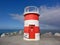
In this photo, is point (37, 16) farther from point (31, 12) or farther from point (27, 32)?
point (27, 32)

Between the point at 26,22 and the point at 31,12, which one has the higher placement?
the point at 31,12

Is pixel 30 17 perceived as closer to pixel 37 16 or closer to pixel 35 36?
pixel 37 16

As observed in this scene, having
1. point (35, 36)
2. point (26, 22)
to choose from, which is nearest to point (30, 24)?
point (26, 22)

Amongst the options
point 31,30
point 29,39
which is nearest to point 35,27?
point 31,30

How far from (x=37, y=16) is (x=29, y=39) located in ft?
7.47

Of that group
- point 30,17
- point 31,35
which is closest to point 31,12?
point 30,17

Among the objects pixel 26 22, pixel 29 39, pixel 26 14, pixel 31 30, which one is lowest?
pixel 29 39

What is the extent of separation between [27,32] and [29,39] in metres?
0.66

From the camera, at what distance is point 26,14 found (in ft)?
36.5

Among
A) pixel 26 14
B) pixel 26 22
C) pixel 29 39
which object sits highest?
pixel 26 14

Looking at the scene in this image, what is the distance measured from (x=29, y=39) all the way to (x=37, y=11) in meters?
2.72

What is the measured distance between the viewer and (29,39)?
10.7 metres

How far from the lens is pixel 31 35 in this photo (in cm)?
1090

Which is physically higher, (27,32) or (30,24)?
(30,24)
